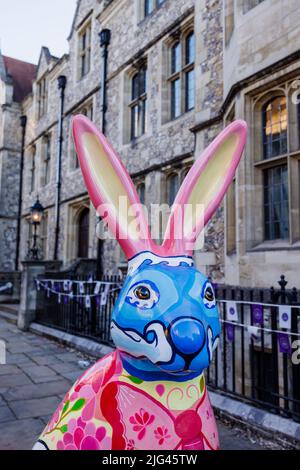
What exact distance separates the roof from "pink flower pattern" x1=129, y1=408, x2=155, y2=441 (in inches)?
882

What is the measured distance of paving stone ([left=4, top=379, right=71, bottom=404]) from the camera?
14.2 feet

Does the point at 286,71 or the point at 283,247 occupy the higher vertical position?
the point at 286,71

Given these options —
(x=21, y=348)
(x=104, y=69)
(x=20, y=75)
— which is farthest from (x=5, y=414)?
(x=20, y=75)

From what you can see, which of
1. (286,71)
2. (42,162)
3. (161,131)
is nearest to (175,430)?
(286,71)

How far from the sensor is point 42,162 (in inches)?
699

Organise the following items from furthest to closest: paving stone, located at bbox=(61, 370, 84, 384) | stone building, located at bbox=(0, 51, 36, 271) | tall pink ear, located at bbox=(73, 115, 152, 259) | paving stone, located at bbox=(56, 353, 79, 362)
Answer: stone building, located at bbox=(0, 51, 36, 271)
paving stone, located at bbox=(56, 353, 79, 362)
paving stone, located at bbox=(61, 370, 84, 384)
tall pink ear, located at bbox=(73, 115, 152, 259)

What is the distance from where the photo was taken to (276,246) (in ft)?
16.3

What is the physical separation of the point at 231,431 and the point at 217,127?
5.37 meters

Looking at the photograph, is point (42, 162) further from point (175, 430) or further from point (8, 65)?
point (175, 430)

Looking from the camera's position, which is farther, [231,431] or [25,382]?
[25,382]

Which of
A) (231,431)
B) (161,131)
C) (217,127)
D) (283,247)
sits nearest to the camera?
(231,431)

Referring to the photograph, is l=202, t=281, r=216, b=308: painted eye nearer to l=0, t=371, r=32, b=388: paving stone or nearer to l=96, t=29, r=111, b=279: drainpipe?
l=0, t=371, r=32, b=388: paving stone

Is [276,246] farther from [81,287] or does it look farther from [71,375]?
[81,287]

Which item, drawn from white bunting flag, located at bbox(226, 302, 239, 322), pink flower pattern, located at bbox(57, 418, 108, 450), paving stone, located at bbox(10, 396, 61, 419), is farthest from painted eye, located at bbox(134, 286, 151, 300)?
paving stone, located at bbox(10, 396, 61, 419)
